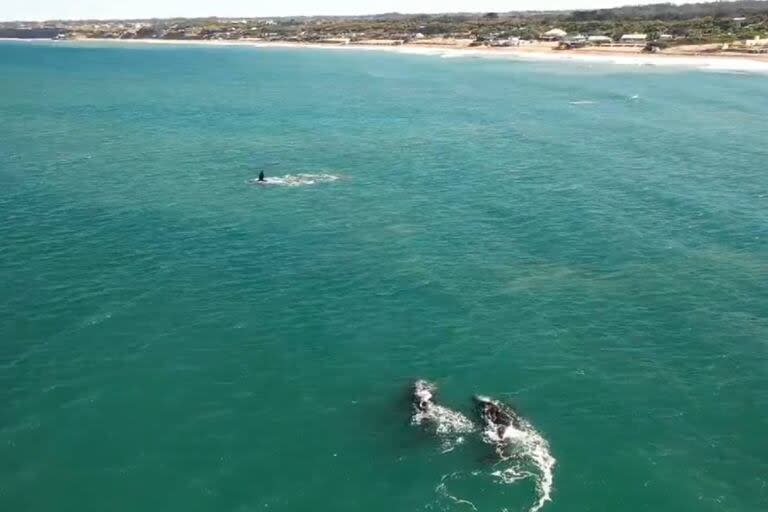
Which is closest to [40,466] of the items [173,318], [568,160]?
[173,318]

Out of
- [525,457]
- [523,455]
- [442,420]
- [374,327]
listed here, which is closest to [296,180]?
[374,327]

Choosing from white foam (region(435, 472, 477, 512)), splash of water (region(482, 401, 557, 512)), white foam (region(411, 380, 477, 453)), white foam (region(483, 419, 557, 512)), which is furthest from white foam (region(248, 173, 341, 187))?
white foam (region(435, 472, 477, 512))

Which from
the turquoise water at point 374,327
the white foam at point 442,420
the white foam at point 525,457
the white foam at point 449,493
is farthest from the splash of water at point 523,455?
the white foam at point 449,493

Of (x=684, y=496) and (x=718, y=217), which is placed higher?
(x=718, y=217)

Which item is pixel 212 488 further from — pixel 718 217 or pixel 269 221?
pixel 718 217

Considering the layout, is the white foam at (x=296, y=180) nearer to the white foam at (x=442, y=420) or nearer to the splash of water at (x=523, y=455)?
the white foam at (x=442, y=420)

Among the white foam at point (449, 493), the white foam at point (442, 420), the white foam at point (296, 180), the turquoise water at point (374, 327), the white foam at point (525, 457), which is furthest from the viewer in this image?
the white foam at point (296, 180)
